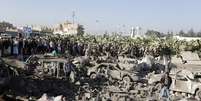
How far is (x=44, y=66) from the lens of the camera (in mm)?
26625

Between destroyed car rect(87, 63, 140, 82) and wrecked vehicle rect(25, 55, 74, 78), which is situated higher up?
wrecked vehicle rect(25, 55, 74, 78)

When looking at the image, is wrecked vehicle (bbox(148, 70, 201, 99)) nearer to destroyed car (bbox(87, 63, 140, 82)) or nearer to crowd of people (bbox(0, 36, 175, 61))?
destroyed car (bbox(87, 63, 140, 82))

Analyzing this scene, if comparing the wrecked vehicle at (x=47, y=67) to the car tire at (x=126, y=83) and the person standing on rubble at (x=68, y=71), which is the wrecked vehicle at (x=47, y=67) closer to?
the person standing on rubble at (x=68, y=71)

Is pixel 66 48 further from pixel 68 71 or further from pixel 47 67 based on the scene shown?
pixel 68 71

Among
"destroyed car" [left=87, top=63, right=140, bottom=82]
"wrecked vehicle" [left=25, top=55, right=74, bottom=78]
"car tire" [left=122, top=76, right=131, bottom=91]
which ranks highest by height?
"wrecked vehicle" [left=25, top=55, right=74, bottom=78]

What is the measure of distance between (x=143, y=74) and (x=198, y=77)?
4811 millimetres

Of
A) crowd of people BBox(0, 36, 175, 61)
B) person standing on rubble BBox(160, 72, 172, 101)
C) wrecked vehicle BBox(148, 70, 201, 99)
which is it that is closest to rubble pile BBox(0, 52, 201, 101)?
wrecked vehicle BBox(148, 70, 201, 99)

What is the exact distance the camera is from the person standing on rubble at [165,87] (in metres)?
19.8

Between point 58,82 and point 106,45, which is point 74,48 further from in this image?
point 58,82

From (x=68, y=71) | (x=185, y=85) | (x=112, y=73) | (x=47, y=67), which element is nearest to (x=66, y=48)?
(x=112, y=73)

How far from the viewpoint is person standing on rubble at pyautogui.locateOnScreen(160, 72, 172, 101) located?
64.9 ft

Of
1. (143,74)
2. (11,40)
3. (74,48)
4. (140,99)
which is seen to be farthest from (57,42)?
(140,99)

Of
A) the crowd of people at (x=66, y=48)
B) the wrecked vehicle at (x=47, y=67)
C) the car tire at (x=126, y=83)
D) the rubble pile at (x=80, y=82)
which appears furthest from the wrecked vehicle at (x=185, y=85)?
the crowd of people at (x=66, y=48)

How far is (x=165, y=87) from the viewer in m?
20.2
